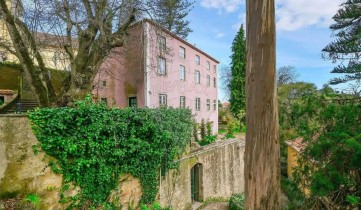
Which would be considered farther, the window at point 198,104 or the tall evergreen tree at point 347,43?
the window at point 198,104

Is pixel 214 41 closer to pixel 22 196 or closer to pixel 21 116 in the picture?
pixel 21 116

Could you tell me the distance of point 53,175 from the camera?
6293 millimetres

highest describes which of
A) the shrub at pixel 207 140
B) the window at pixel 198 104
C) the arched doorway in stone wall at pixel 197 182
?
the window at pixel 198 104

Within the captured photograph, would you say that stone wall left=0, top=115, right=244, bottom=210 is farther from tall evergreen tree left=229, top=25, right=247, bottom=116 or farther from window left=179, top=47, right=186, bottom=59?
tall evergreen tree left=229, top=25, right=247, bottom=116

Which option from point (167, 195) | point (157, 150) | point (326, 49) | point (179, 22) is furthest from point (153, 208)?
point (179, 22)

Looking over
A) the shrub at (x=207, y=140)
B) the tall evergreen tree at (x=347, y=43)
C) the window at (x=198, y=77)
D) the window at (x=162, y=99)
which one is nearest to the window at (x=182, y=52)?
the window at (x=198, y=77)

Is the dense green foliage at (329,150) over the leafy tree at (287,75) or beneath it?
beneath

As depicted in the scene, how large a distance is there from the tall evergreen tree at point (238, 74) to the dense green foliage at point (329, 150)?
27028 mm

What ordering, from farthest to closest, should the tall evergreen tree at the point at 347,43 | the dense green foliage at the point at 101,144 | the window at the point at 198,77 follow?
1. the window at the point at 198,77
2. the dense green foliage at the point at 101,144
3. the tall evergreen tree at the point at 347,43

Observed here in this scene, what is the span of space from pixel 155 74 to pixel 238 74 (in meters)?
17.6

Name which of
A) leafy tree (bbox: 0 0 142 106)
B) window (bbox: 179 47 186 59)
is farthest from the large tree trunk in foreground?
window (bbox: 179 47 186 59)

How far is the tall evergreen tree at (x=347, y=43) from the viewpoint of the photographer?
5.08 metres

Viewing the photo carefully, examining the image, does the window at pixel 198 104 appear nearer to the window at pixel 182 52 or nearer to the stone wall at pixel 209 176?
the window at pixel 182 52

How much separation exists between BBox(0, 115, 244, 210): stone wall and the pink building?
402 centimetres
